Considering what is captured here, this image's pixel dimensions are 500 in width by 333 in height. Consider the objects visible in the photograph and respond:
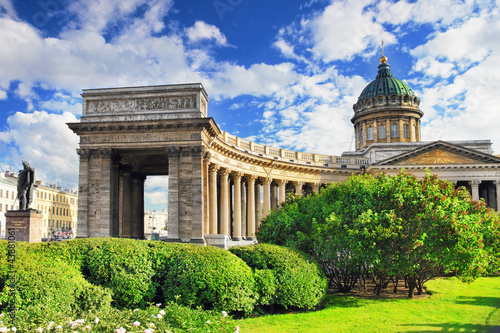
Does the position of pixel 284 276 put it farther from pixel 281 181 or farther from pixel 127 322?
pixel 281 181

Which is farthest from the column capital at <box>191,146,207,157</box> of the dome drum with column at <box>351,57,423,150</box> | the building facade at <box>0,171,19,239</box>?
the building facade at <box>0,171,19,239</box>

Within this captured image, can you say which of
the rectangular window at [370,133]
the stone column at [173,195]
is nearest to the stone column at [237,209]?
the stone column at [173,195]

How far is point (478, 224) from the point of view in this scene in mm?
19750

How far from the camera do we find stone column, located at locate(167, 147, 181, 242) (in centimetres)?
3038

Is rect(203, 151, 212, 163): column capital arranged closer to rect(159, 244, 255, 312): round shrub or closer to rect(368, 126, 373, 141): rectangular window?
rect(159, 244, 255, 312): round shrub

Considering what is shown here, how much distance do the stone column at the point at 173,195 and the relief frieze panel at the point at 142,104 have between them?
11.0 ft

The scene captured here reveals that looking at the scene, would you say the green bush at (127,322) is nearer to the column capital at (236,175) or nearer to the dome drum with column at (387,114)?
the column capital at (236,175)

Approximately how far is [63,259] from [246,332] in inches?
267

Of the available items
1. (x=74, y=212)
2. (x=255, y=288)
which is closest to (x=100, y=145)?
(x=255, y=288)

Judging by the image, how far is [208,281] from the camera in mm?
14875

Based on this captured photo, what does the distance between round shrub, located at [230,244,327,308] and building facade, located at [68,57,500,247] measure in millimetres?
11918

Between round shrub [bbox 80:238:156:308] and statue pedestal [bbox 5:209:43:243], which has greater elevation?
statue pedestal [bbox 5:209:43:243]

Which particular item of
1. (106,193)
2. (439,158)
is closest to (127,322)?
(106,193)

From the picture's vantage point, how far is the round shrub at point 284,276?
16.2 m
